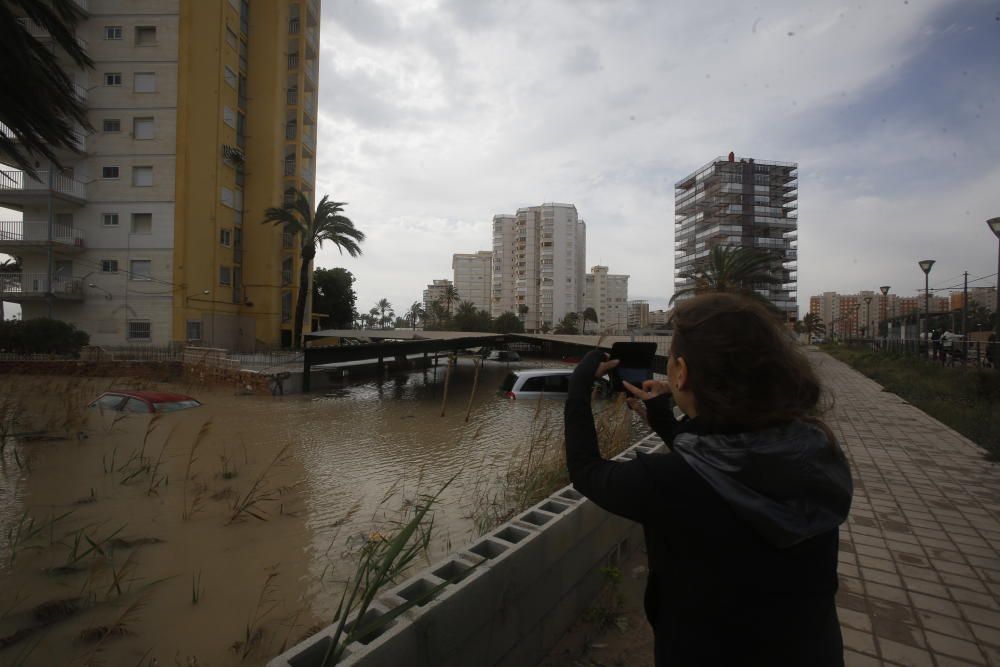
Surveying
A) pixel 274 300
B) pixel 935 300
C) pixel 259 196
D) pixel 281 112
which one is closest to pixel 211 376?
pixel 274 300

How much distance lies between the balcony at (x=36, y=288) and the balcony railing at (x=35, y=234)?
1.78 m

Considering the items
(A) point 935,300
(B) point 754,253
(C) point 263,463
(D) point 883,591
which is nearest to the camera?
(D) point 883,591

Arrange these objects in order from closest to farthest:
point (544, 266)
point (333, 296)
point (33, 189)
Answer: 1. point (33, 189)
2. point (333, 296)
3. point (544, 266)

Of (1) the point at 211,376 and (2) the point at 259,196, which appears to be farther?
(2) the point at 259,196

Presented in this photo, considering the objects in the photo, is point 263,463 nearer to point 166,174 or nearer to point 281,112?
point 166,174

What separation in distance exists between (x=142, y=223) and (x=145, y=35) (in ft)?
34.3

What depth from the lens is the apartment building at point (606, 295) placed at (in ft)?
376

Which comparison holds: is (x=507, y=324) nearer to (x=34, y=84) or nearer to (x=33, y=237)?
(x=33, y=237)

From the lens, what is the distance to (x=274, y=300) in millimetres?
32188

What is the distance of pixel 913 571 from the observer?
11.5 feet

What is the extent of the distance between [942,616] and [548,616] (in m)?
2.45

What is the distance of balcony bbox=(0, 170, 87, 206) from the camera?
2472 centimetres

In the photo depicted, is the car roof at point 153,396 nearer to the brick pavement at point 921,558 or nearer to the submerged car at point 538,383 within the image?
the submerged car at point 538,383

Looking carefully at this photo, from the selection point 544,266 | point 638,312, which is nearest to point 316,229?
point 544,266
